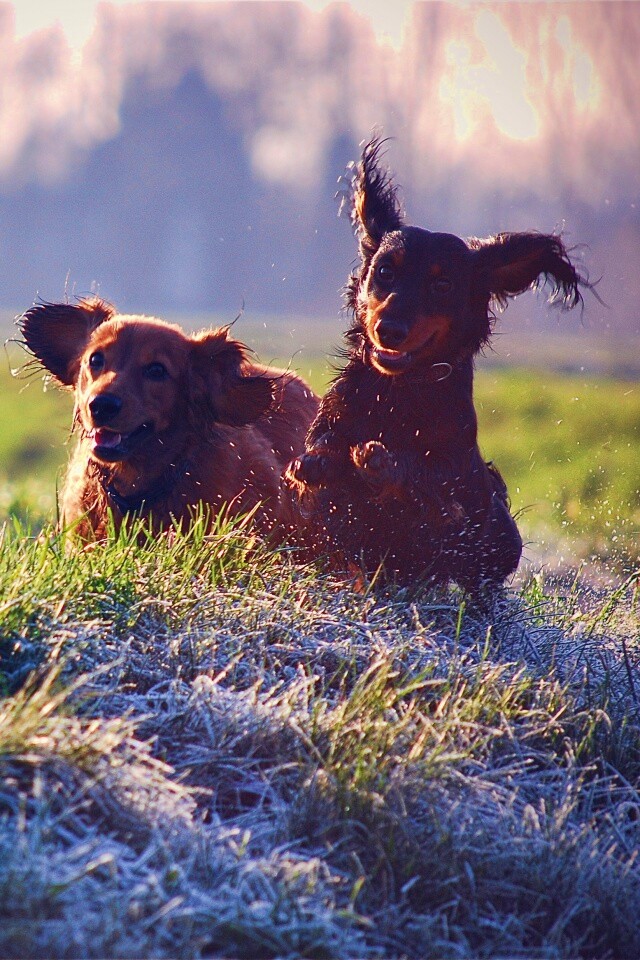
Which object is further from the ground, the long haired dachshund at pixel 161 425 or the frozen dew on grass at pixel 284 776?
the long haired dachshund at pixel 161 425

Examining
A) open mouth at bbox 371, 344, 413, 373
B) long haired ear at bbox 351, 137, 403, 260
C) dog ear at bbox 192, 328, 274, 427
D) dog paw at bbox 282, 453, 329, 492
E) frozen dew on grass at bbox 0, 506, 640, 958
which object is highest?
long haired ear at bbox 351, 137, 403, 260

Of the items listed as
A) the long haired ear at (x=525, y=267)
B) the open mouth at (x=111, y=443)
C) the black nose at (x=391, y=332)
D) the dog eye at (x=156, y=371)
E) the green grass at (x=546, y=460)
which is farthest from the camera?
the green grass at (x=546, y=460)

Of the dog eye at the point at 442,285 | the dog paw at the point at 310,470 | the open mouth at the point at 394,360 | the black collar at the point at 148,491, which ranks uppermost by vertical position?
the dog eye at the point at 442,285

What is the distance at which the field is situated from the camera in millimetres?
2414

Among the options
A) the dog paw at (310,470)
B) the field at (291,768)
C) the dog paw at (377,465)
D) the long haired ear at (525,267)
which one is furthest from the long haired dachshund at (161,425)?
the long haired ear at (525,267)

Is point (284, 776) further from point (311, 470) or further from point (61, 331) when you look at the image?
point (61, 331)

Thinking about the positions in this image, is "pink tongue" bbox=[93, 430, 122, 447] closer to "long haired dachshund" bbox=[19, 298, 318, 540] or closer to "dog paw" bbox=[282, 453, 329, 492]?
"long haired dachshund" bbox=[19, 298, 318, 540]

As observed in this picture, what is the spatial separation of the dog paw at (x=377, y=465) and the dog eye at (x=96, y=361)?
126cm

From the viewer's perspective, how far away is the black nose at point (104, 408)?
456cm

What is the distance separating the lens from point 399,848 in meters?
2.73

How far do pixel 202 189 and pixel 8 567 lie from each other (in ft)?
431

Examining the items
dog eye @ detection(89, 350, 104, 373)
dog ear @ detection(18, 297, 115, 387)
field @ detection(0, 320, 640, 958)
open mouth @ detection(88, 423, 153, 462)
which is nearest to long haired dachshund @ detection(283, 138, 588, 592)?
field @ detection(0, 320, 640, 958)

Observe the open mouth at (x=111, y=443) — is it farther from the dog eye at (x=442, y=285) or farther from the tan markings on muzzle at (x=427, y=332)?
the dog eye at (x=442, y=285)

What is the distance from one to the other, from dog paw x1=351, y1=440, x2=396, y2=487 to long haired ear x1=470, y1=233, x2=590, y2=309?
80cm
